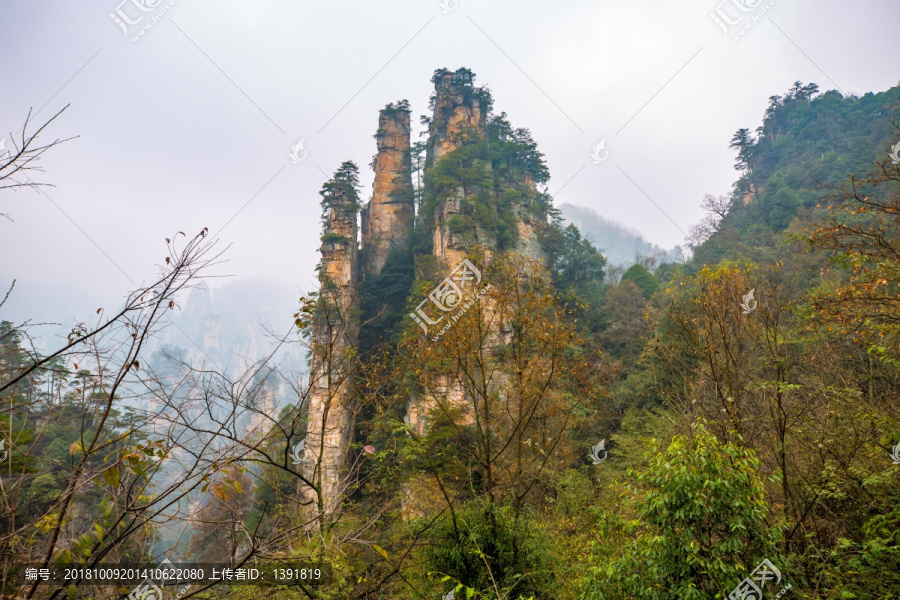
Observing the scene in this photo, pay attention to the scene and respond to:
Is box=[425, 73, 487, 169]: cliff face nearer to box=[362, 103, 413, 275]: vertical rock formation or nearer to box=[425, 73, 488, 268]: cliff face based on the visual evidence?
box=[425, 73, 488, 268]: cliff face

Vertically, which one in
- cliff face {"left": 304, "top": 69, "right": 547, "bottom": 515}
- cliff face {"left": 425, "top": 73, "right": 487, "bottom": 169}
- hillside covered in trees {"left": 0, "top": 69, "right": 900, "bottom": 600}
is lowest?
hillside covered in trees {"left": 0, "top": 69, "right": 900, "bottom": 600}

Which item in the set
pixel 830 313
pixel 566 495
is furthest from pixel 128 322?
pixel 566 495

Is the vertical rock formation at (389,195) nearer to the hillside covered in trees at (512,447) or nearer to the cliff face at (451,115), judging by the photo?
the cliff face at (451,115)

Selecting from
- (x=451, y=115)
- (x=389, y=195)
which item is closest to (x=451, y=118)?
(x=451, y=115)

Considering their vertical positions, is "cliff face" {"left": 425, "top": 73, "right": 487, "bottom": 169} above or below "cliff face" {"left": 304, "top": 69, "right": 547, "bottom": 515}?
above

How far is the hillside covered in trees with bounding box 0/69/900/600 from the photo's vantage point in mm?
2369

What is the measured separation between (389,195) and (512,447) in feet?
67.7

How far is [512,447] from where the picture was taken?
13367 mm

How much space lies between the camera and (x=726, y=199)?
35969mm

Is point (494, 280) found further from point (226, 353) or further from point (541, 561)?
point (226, 353)

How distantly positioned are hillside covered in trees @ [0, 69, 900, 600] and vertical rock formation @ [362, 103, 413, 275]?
21.5ft

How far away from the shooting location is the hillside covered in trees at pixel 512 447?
2369 millimetres

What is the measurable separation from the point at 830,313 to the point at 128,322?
7.13 metres

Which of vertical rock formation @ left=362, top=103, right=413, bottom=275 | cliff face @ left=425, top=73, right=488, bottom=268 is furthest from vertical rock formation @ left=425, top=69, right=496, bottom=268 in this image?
vertical rock formation @ left=362, top=103, right=413, bottom=275
